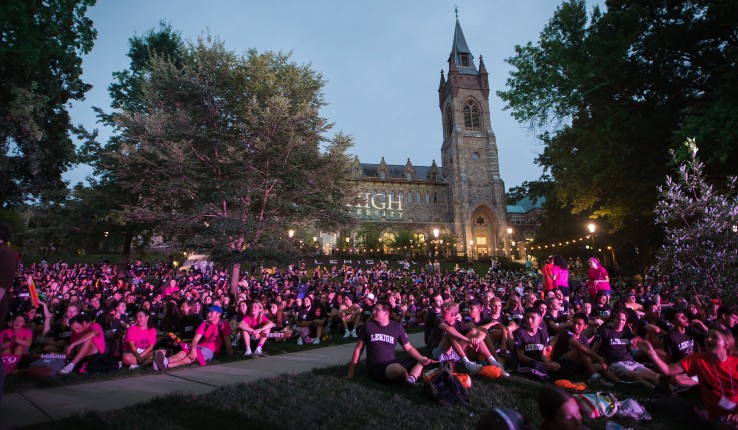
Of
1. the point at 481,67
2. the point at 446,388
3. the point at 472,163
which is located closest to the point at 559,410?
the point at 446,388

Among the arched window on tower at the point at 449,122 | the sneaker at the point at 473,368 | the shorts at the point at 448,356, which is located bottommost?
the sneaker at the point at 473,368

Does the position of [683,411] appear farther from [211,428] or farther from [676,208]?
[676,208]

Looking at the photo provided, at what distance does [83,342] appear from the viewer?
688 centimetres

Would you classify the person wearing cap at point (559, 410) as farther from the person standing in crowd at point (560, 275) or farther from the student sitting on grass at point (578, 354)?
the person standing in crowd at point (560, 275)

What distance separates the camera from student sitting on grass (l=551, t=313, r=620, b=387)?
612 centimetres

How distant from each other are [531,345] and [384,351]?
265 cm

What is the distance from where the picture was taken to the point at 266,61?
18578mm

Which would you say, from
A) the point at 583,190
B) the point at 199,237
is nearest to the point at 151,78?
the point at 199,237

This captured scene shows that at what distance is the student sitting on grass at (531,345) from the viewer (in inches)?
249

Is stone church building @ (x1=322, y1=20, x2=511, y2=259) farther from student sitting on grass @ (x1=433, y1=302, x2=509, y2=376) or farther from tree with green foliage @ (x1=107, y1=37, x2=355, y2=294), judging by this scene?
student sitting on grass @ (x1=433, y1=302, x2=509, y2=376)

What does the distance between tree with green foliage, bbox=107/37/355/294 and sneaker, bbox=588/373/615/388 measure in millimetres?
13239

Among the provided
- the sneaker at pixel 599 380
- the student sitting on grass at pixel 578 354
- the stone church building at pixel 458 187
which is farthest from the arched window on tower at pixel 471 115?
the sneaker at pixel 599 380

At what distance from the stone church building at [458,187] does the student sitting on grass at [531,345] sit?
46.3 metres

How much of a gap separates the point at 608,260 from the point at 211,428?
43.3 m
